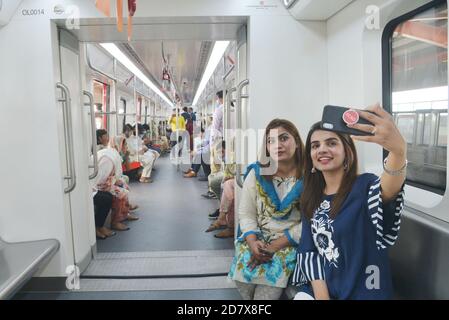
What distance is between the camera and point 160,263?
330 cm

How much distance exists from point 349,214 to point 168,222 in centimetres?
359

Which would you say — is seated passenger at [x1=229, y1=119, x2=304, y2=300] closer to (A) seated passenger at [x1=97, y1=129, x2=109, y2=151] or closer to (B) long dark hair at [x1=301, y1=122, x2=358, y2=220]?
(B) long dark hair at [x1=301, y1=122, x2=358, y2=220]

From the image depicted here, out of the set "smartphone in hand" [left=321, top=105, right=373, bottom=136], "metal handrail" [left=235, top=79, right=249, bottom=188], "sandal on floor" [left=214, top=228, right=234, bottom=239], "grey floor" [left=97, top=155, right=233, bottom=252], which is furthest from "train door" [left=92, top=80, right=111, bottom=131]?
"smartphone in hand" [left=321, top=105, right=373, bottom=136]

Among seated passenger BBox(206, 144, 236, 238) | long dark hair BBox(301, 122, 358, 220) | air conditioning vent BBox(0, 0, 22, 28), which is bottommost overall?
seated passenger BBox(206, 144, 236, 238)

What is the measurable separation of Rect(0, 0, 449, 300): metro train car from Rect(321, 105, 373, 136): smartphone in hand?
0.01 m

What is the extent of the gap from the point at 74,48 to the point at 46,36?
15.8 inches

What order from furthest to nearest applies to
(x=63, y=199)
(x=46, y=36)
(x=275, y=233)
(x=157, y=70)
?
(x=157, y=70), (x=63, y=199), (x=46, y=36), (x=275, y=233)

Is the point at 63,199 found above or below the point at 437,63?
below

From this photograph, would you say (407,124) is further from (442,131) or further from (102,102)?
(102,102)

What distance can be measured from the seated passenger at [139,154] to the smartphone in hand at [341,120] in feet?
20.5

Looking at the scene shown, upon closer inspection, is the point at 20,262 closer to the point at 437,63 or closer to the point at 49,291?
the point at 49,291

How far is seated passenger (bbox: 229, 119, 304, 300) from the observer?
6.19ft

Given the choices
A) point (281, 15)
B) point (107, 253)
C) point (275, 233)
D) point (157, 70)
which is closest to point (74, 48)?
point (281, 15)

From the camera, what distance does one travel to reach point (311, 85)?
8.77 feet
